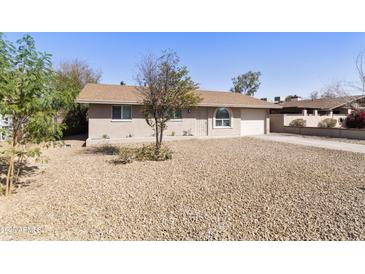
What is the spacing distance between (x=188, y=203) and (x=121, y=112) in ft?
35.7

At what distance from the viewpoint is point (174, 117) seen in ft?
41.4

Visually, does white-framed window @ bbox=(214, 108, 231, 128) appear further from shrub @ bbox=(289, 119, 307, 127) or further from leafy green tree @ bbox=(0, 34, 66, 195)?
leafy green tree @ bbox=(0, 34, 66, 195)

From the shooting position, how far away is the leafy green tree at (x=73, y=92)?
206 inches

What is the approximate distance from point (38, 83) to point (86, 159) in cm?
460

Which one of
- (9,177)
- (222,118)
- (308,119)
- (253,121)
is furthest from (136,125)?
(308,119)

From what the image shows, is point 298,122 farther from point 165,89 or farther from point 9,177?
point 9,177

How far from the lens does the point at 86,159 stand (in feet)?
27.6

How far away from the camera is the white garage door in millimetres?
18172

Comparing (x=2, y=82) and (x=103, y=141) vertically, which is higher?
(x=2, y=82)

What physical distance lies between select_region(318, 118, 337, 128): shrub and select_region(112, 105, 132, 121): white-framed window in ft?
66.5

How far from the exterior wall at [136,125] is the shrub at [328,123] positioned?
12726 millimetres
